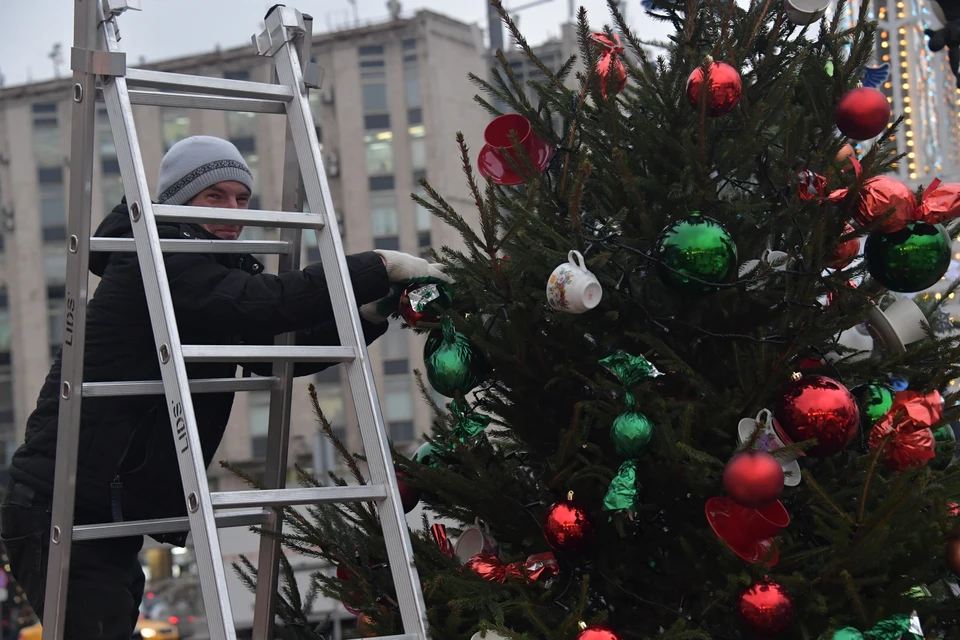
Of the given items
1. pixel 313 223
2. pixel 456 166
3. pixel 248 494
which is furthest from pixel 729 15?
pixel 456 166

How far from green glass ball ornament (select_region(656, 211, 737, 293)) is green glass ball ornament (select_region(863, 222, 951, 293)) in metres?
0.40

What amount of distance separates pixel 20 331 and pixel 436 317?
36.3 m

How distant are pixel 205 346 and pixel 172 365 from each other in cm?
10

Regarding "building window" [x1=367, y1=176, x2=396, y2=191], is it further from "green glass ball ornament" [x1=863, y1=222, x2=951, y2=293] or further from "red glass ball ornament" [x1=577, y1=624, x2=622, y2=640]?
"red glass ball ornament" [x1=577, y1=624, x2=622, y2=640]

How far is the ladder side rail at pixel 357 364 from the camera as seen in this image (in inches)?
113

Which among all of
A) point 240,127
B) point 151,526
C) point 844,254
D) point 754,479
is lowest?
point 240,127

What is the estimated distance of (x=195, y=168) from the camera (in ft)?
11.7

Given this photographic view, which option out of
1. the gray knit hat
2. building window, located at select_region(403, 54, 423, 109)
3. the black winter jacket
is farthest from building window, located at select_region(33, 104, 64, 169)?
the black winter jacket

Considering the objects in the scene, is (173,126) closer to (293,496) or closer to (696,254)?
(293,496)

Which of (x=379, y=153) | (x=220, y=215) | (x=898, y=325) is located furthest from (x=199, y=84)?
(x=379, y=153)

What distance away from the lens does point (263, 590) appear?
141 inches

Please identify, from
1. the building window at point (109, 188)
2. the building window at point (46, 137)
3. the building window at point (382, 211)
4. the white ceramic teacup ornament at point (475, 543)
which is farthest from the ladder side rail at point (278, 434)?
the building window at point (46, 137)

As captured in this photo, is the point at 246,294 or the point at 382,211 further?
the point at 382,211

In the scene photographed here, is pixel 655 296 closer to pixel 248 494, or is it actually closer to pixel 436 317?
pixel 436 317
